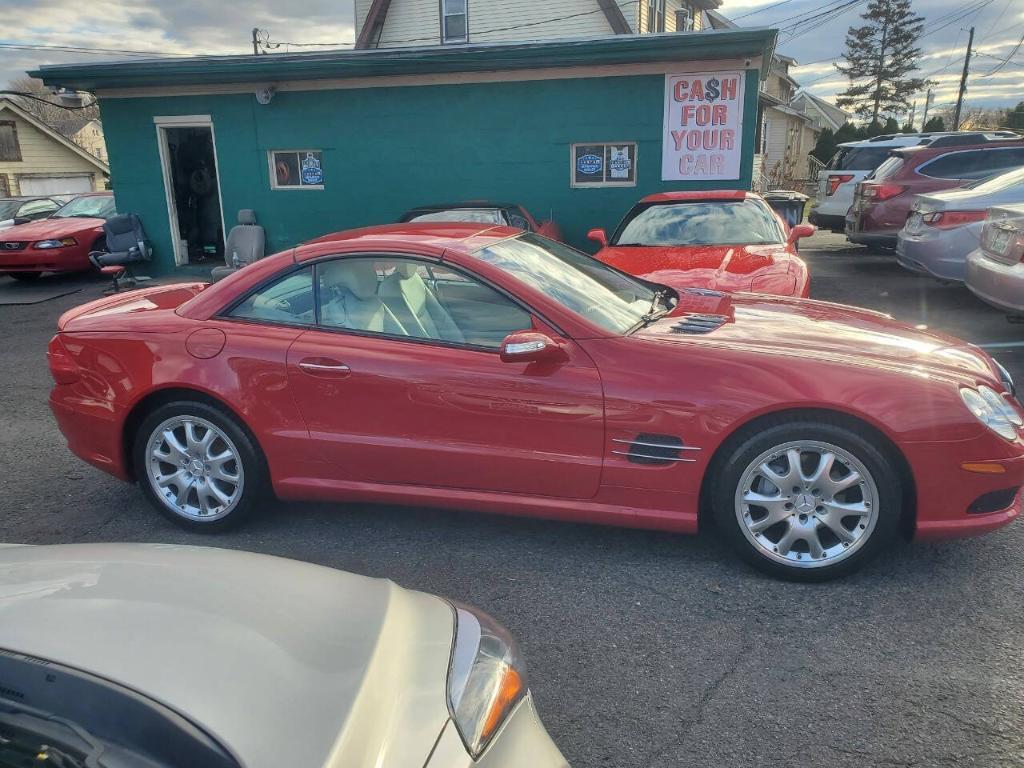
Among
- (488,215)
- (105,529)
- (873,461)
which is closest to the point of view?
(873,461)

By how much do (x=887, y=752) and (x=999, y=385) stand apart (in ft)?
5.88

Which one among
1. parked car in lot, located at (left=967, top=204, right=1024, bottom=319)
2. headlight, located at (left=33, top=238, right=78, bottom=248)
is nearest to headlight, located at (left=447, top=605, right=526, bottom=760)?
parked car in lot, located at (left=967, top=204, right=1024, bottom=319)

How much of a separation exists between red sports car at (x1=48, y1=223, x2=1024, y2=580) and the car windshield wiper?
227 centimetres

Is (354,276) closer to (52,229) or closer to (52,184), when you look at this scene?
(52,229)

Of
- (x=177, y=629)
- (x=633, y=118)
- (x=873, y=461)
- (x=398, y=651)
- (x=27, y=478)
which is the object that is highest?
(x=633, y=118)

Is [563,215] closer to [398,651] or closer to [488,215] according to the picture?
[488,215]

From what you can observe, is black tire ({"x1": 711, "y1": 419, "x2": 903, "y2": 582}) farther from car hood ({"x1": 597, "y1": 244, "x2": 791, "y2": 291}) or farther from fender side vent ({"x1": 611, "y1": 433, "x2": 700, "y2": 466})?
car hood ({"x1": 597, "y1": 244, "x2": 791, "y2": 291})

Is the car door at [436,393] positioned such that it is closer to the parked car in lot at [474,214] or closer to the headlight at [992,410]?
the headlight at [992,410]

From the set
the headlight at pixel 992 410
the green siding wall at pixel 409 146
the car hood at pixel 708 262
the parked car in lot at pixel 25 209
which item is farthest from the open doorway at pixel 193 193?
the headlight at pixel 992 410

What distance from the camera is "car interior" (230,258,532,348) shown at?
3.69 meters

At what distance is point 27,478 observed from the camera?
489 centimetres

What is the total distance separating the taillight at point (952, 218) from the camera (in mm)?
8398

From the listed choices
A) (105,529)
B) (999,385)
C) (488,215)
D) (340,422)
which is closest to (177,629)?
(340,422)

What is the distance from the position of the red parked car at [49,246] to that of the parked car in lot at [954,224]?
12.3 metres
